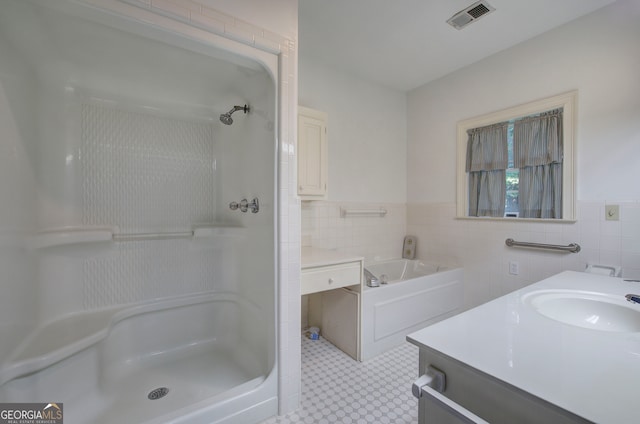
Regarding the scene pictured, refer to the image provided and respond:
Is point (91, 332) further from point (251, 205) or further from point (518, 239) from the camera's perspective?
point (518, 239)

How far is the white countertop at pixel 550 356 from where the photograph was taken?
1.64ft

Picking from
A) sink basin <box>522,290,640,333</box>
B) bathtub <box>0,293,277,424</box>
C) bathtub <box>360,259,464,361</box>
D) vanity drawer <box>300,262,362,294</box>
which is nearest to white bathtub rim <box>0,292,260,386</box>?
bathtub <box>0,293,277,424</box>

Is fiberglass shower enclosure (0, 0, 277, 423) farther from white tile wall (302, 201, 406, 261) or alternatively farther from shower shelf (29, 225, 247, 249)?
white tile wall (302, 201, 406, 261)

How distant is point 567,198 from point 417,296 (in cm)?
140

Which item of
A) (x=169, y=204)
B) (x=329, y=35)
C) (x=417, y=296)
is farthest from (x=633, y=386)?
(x=329, y=35)

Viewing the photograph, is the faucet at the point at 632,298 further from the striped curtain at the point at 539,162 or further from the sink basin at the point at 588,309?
the striped curtain at the point at 539,162

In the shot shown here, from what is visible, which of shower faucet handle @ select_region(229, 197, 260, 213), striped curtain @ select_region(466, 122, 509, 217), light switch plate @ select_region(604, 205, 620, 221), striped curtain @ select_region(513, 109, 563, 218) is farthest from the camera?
striped curtain @ select_region(466, 122, 509, 217)

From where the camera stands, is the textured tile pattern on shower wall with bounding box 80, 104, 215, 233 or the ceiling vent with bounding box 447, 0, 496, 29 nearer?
the textured tile pattern on shower wall with bounding box 80, 104, 215, 233

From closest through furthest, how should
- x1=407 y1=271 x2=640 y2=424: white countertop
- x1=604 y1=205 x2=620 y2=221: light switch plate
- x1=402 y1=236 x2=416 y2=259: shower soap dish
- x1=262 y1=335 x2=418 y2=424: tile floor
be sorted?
x1=407 y1=271 x2=640 y2=424: white countertop
x1=262 y1=335 x2=418 y2=424: tile floor
x1=604 y1=205 x2=620 y2=221: light switch plate
x1=402 y1=236 x2=416 y2=259: shower soap dish

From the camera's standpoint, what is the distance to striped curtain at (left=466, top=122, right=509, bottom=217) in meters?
2.45

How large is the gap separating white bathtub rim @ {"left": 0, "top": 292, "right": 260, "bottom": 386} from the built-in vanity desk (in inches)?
16.1

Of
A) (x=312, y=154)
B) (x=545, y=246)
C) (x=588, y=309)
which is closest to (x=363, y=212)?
(x=312, y=154)

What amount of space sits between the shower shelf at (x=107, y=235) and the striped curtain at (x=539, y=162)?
7.94ft

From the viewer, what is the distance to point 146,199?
1.92 metres
